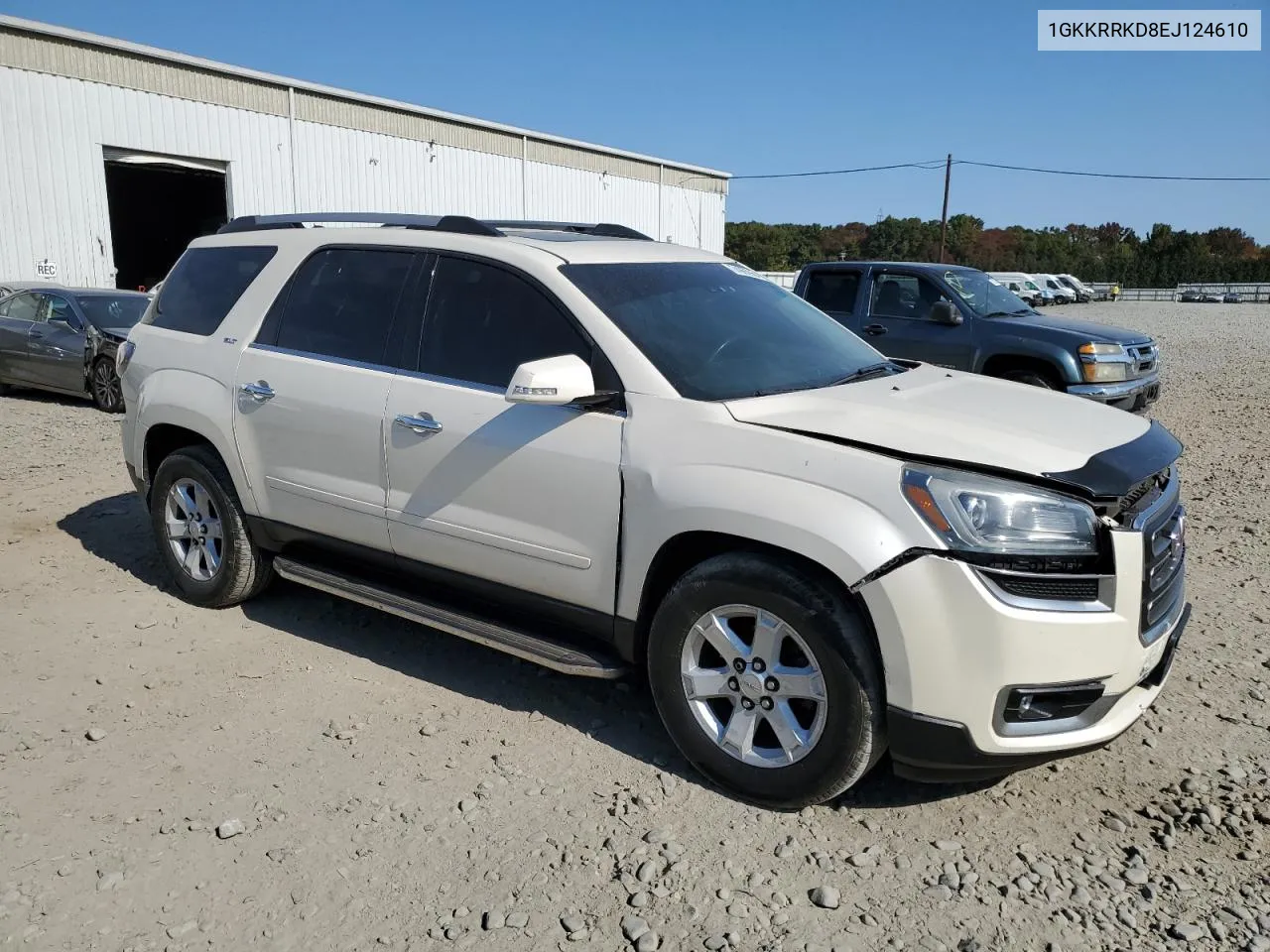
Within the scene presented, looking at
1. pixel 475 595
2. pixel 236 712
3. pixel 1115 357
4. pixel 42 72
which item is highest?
pixel 42 72

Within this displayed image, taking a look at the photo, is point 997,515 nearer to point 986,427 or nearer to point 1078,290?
point 986,427

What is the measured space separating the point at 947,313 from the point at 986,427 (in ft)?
22.0

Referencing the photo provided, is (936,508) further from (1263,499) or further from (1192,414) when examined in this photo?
(1192,414)

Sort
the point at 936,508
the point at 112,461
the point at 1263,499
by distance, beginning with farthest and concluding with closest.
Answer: the point at 112,461, the point at 1263,499, the point at 936,508

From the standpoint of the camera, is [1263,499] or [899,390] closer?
[899,390]

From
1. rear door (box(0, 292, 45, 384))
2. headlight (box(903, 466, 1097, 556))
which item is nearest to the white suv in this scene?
headlight (box(903, 466, 1097, 556))

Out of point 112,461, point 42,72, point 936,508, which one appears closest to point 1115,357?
point 936,508

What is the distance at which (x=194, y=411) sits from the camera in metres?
4.85

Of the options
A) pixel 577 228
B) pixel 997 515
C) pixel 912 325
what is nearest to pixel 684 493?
pixel 997 515

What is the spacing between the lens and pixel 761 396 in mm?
3533

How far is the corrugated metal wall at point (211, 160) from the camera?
1908 cm

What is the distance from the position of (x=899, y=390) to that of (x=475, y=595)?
5.99 ft

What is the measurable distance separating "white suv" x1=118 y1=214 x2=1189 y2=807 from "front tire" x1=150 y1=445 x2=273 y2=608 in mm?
19

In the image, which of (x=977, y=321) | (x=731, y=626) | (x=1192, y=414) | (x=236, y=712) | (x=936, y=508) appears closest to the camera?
(x=936, y=508)
